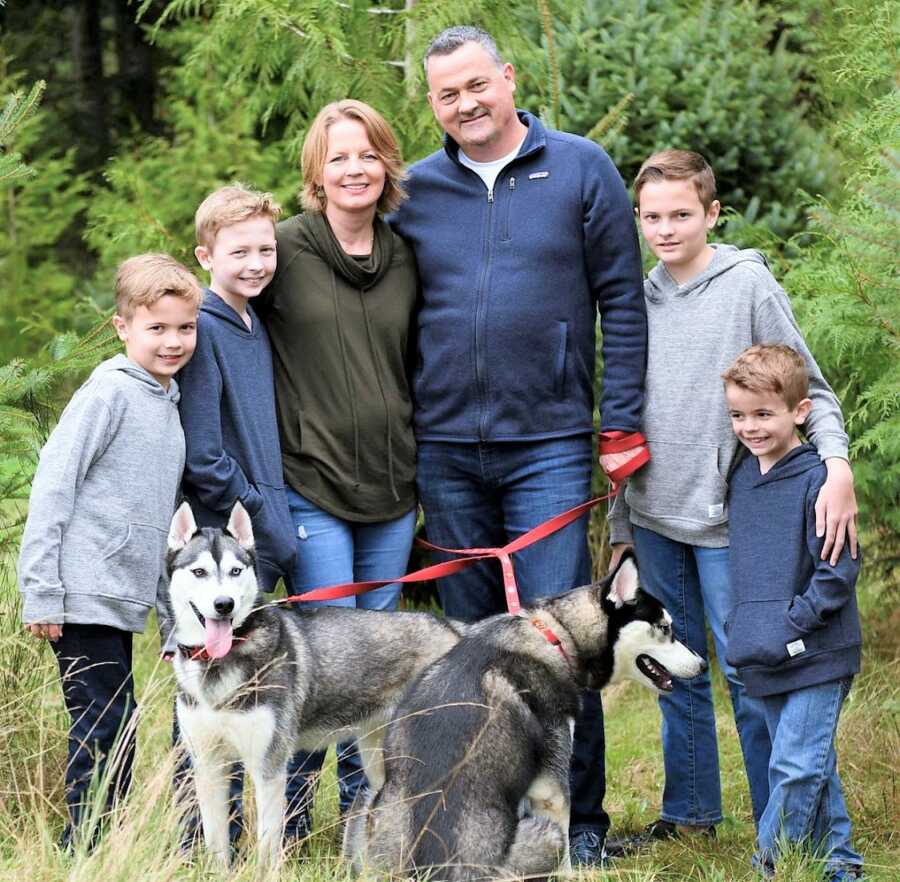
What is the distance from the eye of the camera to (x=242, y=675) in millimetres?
4445

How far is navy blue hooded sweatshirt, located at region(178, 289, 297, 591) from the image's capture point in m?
4.53

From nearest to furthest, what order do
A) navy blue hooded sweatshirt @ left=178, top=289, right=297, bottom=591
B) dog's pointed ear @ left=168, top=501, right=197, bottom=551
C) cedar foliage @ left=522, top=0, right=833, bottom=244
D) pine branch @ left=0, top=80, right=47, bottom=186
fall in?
dog's pointed ear @ left=168, top=501, right=197, bottom=551 < navy blue hooded sweatshirt @ left=178, top=289, right=297, bottom=591 < pine branch @ left=0, top=80, right=47, bottom=186 < cedar foliage @ left=522, top=0, right=833, bottom=244

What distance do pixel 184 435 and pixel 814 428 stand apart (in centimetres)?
219

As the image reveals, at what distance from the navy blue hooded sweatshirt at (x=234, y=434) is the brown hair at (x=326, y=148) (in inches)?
21.4

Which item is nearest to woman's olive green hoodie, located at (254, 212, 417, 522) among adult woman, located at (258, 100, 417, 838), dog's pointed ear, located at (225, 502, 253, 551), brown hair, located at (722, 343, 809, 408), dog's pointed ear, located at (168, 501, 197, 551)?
adult woman, located at (258, 100, 417, 838)

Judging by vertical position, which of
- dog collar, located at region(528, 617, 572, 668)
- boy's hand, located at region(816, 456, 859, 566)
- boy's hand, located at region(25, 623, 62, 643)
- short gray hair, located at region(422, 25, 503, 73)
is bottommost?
dog collar, located at region(528, 617, 572, 668)

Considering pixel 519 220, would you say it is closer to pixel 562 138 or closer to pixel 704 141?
pixel 562 138

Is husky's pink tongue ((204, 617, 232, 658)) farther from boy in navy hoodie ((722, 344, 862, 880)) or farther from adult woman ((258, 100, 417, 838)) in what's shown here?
boy in navy hoodie ((722, 344, 862, 880))

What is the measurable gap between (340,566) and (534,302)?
1.22 metres

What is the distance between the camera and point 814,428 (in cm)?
454

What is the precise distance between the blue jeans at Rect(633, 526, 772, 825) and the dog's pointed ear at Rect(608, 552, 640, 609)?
0.29 metres

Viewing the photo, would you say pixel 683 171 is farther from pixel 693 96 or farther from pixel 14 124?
pixel 693 96

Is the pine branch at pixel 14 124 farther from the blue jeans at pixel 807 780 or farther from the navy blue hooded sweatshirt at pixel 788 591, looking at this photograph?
the blue jeans at pixel 807 780

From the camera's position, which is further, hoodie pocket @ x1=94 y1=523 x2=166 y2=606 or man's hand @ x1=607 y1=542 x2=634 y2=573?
man's hand @ x1=607 y1=542 x2=634 y2=573
